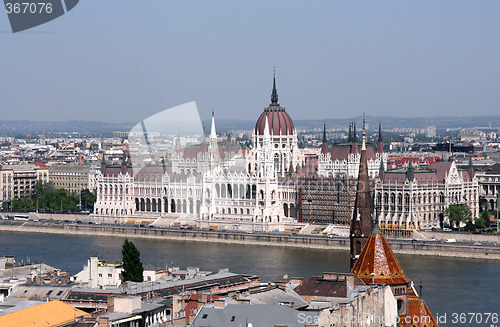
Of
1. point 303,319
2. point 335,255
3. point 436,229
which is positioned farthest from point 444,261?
point 303,319

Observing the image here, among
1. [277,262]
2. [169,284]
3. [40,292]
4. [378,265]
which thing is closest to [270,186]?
[277,262]

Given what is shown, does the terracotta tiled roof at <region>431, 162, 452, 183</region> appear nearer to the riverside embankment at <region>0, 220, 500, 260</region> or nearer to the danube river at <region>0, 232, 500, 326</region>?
the riverside embankment at <region>0, 220, 500, 260</region>

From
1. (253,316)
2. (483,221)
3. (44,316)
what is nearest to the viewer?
(253,316)

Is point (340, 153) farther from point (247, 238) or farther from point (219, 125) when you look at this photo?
point (219, 125)

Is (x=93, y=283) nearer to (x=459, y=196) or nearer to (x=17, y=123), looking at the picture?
(x=459, y=196)

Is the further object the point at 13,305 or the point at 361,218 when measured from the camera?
the point at 361,218

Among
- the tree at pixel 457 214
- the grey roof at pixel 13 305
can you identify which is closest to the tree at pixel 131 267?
the grey roof at pixel 13 305
